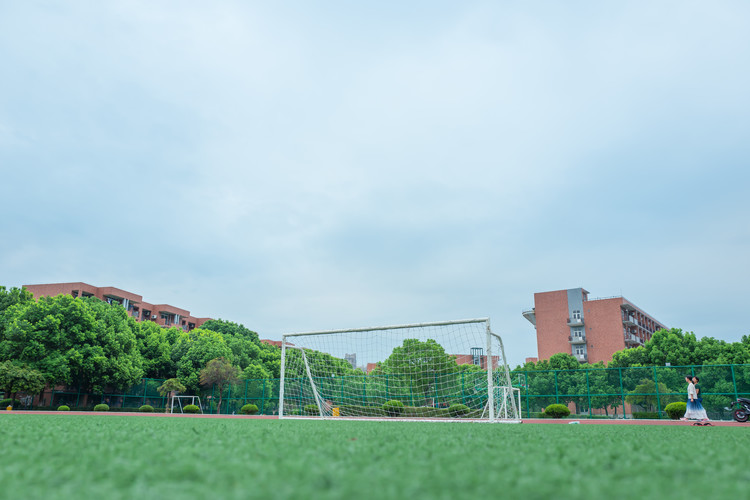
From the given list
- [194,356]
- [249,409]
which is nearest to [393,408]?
[249,409]

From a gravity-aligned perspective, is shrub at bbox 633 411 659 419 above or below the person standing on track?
below

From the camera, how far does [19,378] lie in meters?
19.9

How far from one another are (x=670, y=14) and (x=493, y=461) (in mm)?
9240

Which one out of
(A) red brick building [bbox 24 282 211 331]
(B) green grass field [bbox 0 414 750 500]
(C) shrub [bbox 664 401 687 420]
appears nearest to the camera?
(B) green grass field [bbox 0 414 750 500]

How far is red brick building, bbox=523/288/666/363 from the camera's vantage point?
48688mm

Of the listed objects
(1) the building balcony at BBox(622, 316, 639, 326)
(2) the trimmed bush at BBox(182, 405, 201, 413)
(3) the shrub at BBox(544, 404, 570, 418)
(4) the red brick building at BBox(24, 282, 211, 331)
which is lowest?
(2) the trimmed bush at BBox(182, 405, 201, 413)

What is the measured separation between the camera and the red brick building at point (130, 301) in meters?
44.0

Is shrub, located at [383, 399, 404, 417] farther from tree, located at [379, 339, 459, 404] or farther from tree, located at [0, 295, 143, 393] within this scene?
tree, located at [0, 295, 143, 393]

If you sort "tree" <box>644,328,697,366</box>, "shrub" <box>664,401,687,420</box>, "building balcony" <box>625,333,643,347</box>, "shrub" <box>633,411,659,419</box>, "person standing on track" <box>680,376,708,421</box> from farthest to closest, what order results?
"building balcony" <box>625,333,643,347</box>
"tree" <box>644,328,697,366</box>
"shrub" <box>633,411,659,419</box>
"shrub" <box>664,401,687,420</box>
"person standing on track" <box>680,376,708,421</box>

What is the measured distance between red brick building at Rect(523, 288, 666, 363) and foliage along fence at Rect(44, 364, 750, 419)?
95.9 feet

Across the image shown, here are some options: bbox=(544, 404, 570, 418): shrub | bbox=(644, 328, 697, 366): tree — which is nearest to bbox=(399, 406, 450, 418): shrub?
bbox=(544, 404, 570, 418): shrub

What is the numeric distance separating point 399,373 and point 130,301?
139ft

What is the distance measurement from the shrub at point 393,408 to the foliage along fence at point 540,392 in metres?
0.27

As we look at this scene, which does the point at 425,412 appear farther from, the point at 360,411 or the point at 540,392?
the point at 540,392
